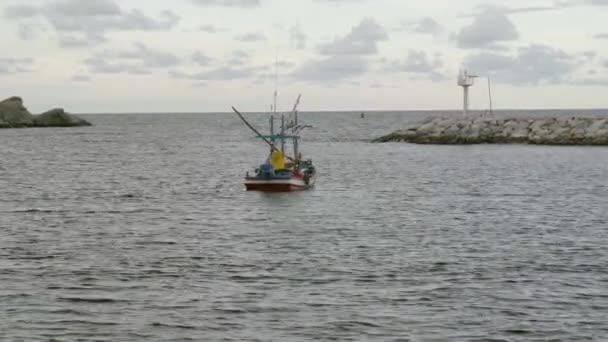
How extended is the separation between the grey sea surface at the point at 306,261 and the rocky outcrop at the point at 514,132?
44968mm

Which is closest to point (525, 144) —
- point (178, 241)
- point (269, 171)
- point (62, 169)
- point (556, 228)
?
point (62, 169)

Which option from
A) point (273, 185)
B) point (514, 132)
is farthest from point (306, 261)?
point (514, 132)

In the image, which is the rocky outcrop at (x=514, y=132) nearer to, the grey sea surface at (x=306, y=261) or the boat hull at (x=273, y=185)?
the grey sea surface at (x=306, y=261)

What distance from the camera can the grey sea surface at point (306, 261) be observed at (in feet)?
65.6

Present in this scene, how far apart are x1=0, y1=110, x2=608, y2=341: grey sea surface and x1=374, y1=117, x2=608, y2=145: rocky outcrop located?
44968mm

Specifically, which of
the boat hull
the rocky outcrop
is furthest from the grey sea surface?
the rocky outcrop

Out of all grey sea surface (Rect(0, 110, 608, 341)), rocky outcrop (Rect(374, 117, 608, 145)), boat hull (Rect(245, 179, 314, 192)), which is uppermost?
rocky outcrop (Rect(374, 117, 608, 145))

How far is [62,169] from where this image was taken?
242ft

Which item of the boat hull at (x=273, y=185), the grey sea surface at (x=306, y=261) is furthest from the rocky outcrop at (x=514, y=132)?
the boat hull at (x=273, y=185)

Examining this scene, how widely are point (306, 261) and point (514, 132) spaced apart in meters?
83.7

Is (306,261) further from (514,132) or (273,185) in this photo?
(514,132)

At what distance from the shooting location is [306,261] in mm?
27516

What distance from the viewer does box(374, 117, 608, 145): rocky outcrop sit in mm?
102500

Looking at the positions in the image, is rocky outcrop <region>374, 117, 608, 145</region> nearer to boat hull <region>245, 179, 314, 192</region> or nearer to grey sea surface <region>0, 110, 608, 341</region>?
grey sea surface <region>0, 110, 608, 341</region>
